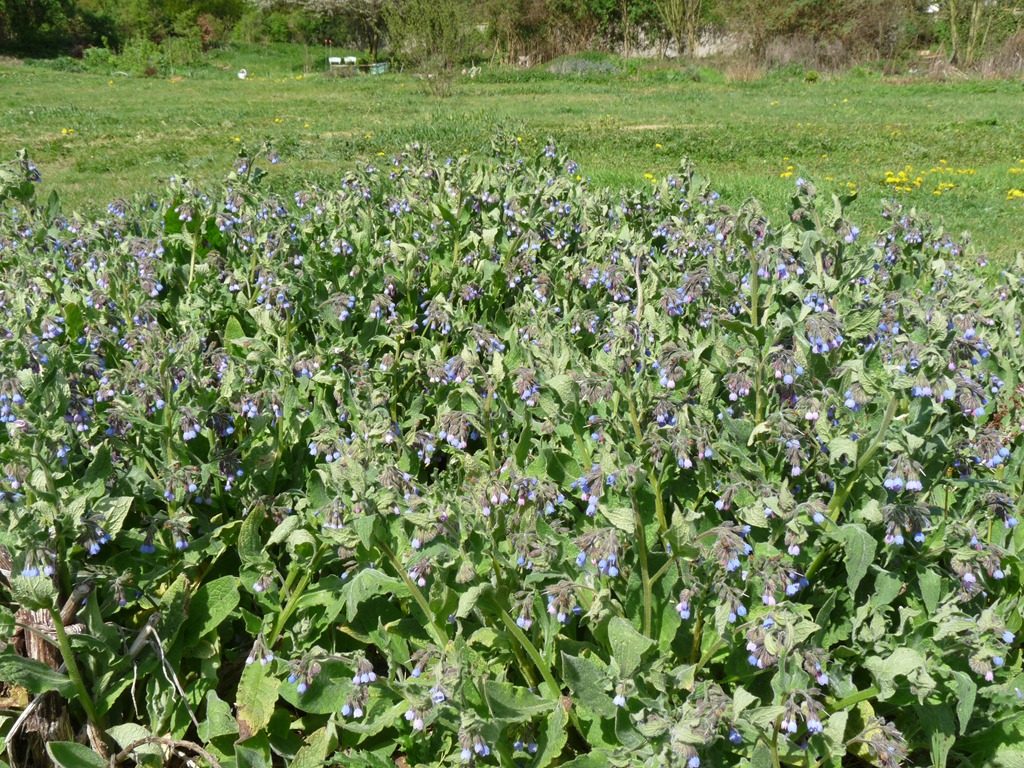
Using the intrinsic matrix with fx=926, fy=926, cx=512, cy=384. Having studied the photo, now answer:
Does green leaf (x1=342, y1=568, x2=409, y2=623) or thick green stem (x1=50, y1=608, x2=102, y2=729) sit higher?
green leaf (x1=342, y1=568, x2=409, y2=623)

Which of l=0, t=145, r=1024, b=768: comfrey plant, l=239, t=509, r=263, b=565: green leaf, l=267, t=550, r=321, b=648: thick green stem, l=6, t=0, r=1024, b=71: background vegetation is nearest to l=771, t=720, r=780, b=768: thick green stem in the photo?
l=0, t=145, r=1024, b=768: comfrey plant

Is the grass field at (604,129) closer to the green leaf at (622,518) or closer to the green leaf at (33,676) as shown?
the green leaf at (622,518)

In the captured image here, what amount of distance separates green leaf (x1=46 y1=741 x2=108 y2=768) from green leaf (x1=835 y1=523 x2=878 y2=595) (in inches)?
65.6

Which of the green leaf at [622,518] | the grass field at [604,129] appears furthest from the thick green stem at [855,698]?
the grass field at [604,129]

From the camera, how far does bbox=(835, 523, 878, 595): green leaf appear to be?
1.95 meters

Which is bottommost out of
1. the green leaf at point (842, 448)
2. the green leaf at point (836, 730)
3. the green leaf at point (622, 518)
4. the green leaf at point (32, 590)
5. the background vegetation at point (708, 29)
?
the green leaf at point (836, 730)

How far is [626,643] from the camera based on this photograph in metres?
1.83

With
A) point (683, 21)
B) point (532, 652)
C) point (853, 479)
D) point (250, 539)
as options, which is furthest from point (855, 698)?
point (683, 21)

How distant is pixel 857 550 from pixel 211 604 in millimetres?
1571

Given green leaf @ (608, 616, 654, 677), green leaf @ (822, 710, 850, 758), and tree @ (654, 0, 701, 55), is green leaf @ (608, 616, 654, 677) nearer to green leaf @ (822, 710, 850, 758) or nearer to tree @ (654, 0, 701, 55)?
green leaf @ (822, 710, 850, 758)

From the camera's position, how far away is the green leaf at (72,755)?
1.94 metres

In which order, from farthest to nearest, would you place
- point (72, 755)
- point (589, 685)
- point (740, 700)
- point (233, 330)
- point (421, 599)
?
point (233, 330), point (421, 599), point (72, 755), point (589, 685), point (740, 700)

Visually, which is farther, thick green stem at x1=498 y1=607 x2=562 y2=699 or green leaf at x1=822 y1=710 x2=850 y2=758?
thick green stem at x1=498 y1=607 x2=562 y2=699

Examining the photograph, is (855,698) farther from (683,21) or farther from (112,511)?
(683,21)
